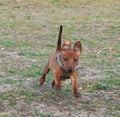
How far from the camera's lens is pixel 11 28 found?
11422mm

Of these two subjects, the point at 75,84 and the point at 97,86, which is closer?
the point at 75,84

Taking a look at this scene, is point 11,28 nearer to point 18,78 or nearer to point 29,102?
point 18,78

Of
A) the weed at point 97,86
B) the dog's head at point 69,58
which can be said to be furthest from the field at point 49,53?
the dog's head at point 69,58

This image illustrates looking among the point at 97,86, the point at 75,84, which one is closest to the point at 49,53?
the point at 97,86

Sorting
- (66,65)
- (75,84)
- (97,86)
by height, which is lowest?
(97,86)

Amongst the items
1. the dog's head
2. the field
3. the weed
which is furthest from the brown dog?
the weed

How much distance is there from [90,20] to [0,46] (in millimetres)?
4671

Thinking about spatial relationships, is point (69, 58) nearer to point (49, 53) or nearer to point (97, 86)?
point (97, 86)

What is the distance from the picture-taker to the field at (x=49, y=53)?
17.6 ft

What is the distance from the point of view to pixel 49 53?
8.55m

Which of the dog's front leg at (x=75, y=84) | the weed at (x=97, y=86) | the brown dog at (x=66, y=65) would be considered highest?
the brown dog at (x=66, y=65)

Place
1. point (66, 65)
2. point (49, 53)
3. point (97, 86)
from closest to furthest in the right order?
point (66, 65)
point (97, 86)
point (49, 53)

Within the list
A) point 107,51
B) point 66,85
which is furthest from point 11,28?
point 66,85

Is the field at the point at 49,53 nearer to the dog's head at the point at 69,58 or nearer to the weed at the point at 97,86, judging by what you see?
the weed at the point at 97,86
